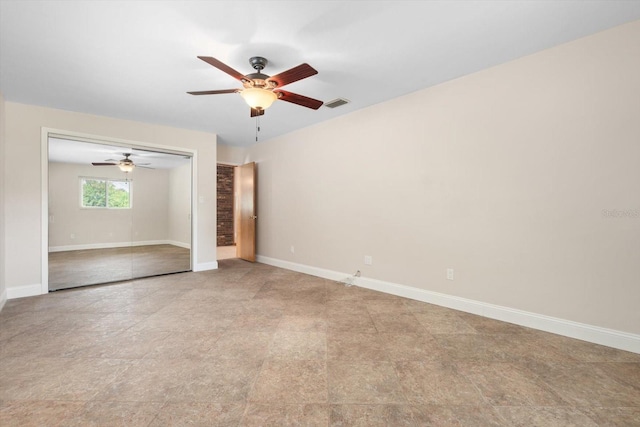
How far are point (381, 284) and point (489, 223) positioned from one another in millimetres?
1601

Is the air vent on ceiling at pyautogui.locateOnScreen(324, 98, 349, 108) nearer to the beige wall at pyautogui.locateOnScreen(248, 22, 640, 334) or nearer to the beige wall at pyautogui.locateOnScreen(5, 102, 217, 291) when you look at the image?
the beige wall at pyautogui.locateOnScreen(248, 22, 640, 334)

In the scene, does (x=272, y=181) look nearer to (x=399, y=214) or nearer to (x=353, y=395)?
(x=399, y=214)

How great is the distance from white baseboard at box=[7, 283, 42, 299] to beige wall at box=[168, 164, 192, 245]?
199 cm

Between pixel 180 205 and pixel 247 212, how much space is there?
136 centimetres

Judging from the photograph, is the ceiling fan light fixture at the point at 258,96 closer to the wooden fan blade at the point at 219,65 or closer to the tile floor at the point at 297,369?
the wooden fan blade at the point at 219,65

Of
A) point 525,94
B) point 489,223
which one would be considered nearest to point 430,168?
point 489,223

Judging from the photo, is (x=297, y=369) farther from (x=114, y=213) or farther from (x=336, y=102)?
(x=114, y=213)

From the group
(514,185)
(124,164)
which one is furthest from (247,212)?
(514,185)

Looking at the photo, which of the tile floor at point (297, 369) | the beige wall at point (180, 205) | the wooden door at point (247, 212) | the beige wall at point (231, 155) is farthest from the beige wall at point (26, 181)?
the wooden door at point (247, 212)

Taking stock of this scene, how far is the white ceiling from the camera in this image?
2.01 metres

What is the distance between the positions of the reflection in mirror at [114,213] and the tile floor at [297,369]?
1403mm

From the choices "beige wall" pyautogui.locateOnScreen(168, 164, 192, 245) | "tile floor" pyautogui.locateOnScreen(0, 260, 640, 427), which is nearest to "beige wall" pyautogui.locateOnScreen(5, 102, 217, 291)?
"tile floor" pyautogui.locateOnScreen(0, 260, 640, 427)

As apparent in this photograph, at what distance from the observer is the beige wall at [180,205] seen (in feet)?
17.3

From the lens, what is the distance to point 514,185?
9.12 ft
